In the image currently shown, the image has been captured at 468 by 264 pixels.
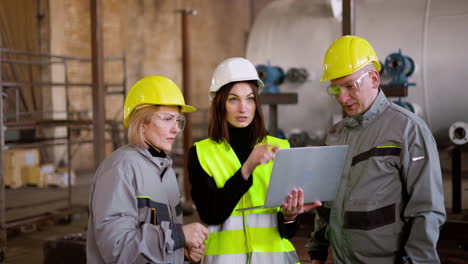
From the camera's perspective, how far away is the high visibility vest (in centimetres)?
219

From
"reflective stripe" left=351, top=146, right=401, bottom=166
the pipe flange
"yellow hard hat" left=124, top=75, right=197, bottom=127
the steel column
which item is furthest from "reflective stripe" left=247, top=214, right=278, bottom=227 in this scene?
the pipe flange

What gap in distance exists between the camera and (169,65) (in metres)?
15.7

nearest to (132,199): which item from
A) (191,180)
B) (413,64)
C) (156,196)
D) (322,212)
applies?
(156,196)

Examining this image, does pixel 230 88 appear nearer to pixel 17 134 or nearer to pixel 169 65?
pixel 17 134

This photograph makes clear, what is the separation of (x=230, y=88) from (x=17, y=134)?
36.3 ft

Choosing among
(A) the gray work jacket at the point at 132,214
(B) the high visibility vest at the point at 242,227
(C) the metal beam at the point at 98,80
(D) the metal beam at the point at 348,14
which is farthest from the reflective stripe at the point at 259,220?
(C) the metal beam at the point at 98,80

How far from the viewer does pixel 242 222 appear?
7.26 feet

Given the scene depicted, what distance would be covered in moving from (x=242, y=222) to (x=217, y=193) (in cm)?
20

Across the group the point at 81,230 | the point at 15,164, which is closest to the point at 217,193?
the point at 81,230

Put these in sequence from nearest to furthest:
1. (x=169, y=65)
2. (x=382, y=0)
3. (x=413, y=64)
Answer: (x=413, y=64), (x=382, y=0), (x=169, y=65)

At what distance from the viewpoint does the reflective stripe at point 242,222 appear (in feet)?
7.22

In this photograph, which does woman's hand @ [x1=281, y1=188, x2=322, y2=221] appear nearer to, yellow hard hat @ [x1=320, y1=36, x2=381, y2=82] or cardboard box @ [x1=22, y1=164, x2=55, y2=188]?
yellow hard hat @ [x1=320, y1=36, x2=381, y2=82]

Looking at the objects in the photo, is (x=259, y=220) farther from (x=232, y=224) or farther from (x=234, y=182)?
(x=234, y=182)

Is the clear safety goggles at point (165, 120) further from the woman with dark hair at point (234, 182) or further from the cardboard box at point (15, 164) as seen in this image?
the cardboard box at point (15, 164)
